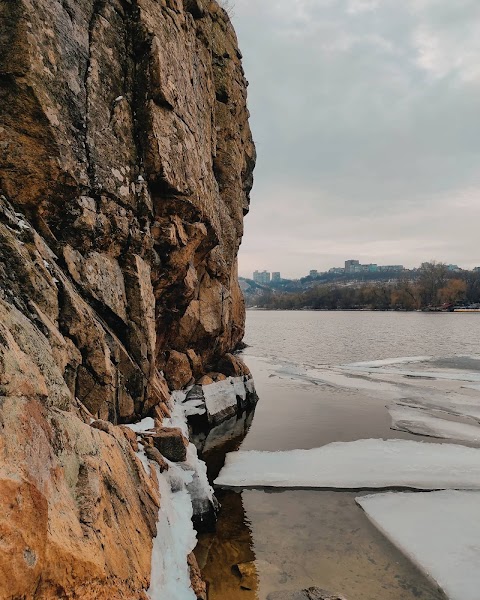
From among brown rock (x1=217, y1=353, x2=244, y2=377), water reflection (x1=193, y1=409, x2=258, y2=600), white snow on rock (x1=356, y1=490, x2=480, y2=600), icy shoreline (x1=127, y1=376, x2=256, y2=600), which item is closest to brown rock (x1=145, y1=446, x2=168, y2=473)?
icy shoreline (x1=127, y1=376, x2=256, y2=600)

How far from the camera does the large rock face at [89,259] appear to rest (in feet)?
12.3

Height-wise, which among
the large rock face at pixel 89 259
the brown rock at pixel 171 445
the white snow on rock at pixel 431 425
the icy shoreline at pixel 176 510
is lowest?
the white snow on rock at pixel 431 425

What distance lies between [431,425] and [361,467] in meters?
6.51

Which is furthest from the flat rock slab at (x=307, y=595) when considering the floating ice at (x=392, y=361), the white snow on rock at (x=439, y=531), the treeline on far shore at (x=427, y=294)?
the treeline on far shore at (x=427, y=294)

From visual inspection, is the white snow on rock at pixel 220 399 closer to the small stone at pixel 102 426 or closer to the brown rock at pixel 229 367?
the brown rock at pixel 229 367

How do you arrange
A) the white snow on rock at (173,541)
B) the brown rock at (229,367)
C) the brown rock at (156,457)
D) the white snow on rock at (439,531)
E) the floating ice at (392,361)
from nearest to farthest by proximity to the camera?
the white snow on rock at (173,541), the white snow on rock at (439,531), the brown rock at (156,457), the brown rock at (229,367), the floating ice at (392,361)

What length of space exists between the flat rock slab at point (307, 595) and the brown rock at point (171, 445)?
3759 millimetres

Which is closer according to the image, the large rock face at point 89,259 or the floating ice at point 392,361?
the large rock face at point 89,259

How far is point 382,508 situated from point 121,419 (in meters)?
7.34

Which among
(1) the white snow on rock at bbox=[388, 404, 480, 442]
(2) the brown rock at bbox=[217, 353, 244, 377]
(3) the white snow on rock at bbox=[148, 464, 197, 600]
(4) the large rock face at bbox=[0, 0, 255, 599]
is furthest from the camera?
(2) the brown rock at bbox=[217, 353, 244, 377]

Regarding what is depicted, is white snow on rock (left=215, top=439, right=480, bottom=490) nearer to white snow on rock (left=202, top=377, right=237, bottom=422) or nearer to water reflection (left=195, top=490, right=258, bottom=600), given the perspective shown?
water reflection (left=195, top=490, right=258, bottom=600)

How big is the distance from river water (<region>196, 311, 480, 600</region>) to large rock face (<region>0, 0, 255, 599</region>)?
2.79 m

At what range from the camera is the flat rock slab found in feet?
21.7

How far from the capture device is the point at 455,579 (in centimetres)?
754
